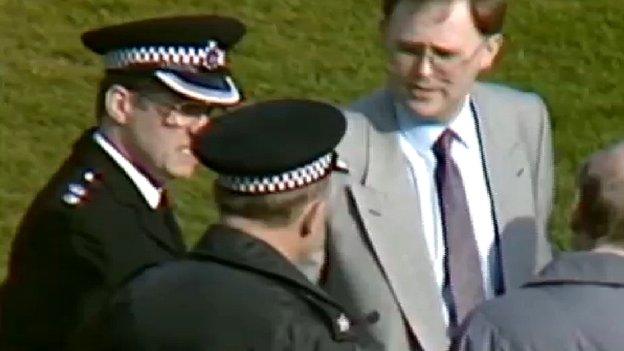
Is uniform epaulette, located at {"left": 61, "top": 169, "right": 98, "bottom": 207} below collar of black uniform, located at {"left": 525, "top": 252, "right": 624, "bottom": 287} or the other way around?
below

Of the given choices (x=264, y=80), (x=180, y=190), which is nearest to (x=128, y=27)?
→ (x=180, y=190)

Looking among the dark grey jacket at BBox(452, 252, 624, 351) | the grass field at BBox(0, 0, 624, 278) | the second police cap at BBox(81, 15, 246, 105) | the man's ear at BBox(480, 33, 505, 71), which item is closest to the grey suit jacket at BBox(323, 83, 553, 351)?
the man's ear at BBox(480, 33, 505, 71)

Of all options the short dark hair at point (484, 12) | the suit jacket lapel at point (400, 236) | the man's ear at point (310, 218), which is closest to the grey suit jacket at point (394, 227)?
the suit jacket lapel at point (400, 236)

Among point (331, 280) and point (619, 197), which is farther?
point (331, 280)

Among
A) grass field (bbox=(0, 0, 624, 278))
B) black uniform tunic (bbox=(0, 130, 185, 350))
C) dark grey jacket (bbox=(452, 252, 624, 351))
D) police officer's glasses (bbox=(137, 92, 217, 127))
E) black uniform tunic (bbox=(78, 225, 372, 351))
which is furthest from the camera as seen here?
grass field (bbox=(0, 0, 624, 278))

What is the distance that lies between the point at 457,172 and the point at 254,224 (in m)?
1.07

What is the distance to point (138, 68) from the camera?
4.77 metres

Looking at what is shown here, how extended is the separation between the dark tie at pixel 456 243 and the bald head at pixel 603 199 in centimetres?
50

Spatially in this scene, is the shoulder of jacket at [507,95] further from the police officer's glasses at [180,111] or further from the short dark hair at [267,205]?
the short dark hair at [267,205]

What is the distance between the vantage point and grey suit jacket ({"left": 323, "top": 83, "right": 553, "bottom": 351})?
473cm

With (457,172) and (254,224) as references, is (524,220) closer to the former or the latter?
(457,172)

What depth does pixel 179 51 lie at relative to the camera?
4836 millimetres

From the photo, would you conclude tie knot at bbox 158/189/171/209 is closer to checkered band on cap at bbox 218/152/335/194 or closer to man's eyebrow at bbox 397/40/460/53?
man's eyebrow at bbox 397/40/460/53

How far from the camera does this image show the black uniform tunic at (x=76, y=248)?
4602 millimetres
